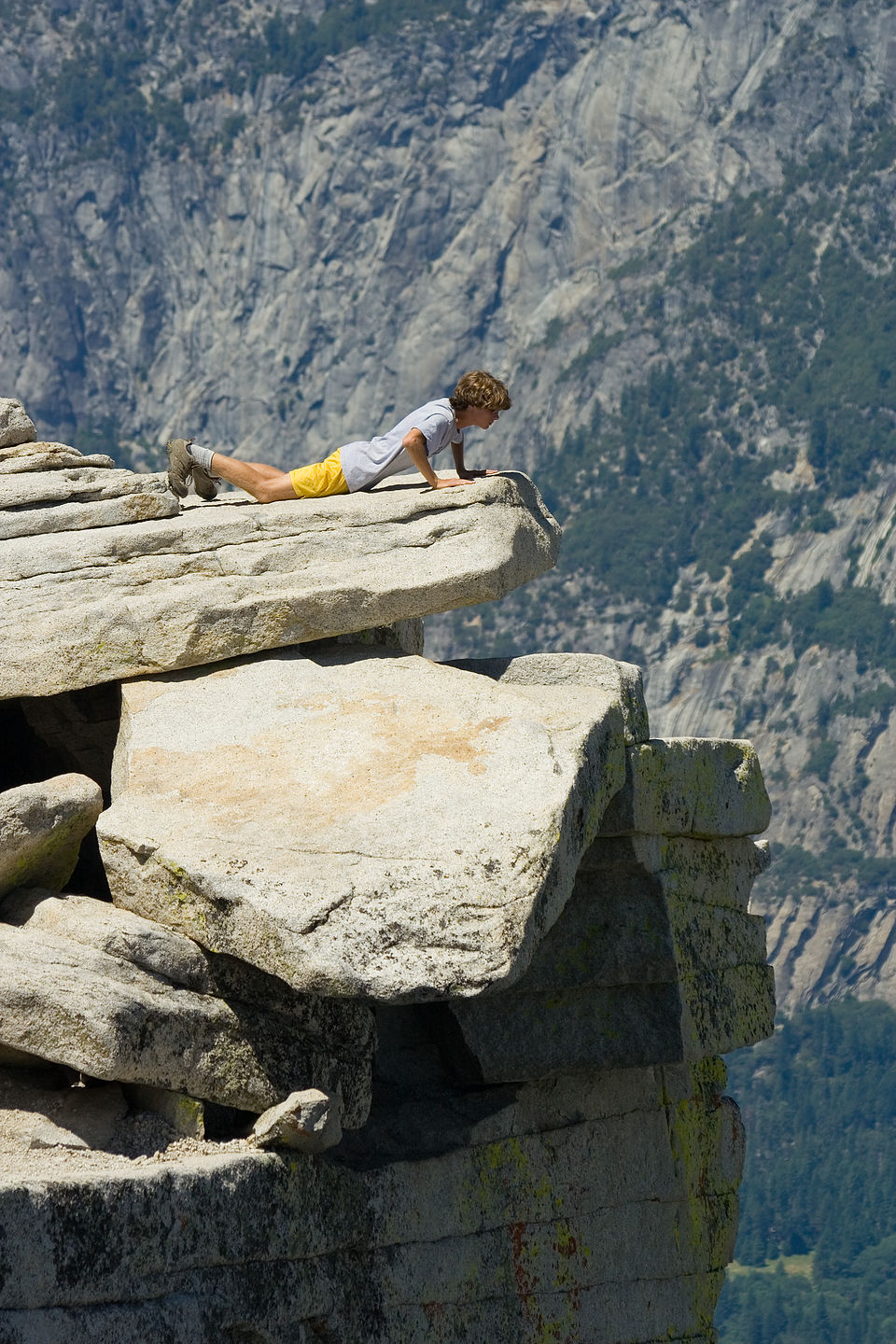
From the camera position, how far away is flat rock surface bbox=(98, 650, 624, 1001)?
8.83 meters

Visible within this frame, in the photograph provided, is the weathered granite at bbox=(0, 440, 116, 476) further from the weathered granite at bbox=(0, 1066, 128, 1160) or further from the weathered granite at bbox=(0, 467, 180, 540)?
the weathered granite at bbox=(0, 1066, 128, 1160)

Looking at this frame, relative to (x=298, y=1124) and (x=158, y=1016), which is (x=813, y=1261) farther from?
(x=158, y=1016)

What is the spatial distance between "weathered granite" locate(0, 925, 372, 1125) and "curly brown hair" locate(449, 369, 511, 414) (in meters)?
4.69

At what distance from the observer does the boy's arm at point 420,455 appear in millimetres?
12734

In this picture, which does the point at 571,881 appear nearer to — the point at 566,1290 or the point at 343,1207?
the point at 343,1207

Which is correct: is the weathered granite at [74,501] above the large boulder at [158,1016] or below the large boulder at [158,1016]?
above

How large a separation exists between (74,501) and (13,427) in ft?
4.26

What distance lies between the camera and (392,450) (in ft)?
43.2

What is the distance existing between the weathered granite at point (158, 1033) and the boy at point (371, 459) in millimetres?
4370

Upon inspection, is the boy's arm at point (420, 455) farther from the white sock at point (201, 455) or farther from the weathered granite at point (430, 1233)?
the weathered granite at point (430, 1233)

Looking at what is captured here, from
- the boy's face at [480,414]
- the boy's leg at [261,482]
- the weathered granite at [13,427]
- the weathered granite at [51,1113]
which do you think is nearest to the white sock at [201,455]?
the boy's leg at [261,482]

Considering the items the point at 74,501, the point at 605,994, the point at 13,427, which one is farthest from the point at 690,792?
the point at 13,427

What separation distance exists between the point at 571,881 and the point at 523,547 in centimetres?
303

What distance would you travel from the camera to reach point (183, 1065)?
9.04m
